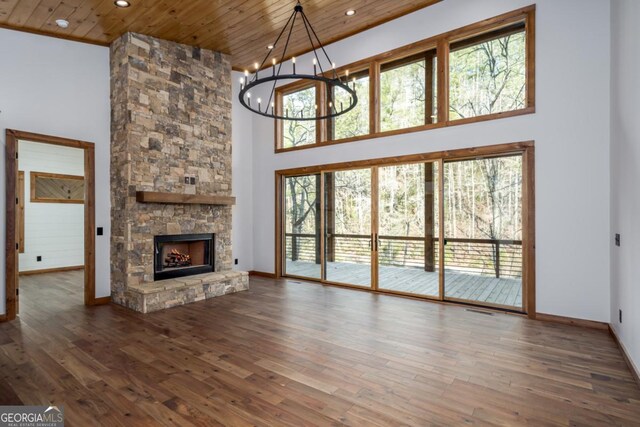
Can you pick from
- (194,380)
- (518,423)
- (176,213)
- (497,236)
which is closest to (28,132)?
(176,213)

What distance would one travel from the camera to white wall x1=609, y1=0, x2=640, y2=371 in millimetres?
2803

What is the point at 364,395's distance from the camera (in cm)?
249

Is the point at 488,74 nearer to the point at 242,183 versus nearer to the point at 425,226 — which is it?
the point at 425,226

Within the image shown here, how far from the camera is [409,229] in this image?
17.8 feet

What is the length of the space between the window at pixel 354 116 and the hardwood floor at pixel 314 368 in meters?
3.22

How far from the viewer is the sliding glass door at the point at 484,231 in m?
4.52

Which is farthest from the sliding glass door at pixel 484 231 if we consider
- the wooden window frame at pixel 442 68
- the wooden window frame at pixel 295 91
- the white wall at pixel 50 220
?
the white wall at pixel 50 220

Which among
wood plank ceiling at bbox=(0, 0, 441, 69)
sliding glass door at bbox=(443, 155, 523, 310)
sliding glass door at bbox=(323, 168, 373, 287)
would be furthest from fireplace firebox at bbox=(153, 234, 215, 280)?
sliding glass door at bbox=(443, 155, 523, 310)

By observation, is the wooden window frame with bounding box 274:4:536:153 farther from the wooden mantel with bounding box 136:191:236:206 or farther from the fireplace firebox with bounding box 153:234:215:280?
the fireplace firebox with bounding box 153:234:215:280

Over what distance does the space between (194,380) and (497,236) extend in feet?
13.6

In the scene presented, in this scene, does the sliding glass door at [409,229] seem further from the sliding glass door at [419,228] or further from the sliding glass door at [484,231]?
the sliding glass door at [484,231]

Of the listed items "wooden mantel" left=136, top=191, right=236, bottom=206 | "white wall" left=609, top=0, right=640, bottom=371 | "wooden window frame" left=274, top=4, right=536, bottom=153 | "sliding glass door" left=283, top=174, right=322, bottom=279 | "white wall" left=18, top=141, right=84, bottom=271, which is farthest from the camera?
"white wall" left=18, top=141, right=84, bottom=271

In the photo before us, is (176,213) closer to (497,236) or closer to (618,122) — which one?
(497,236)

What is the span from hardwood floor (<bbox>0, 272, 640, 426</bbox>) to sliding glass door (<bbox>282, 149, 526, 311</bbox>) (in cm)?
63
